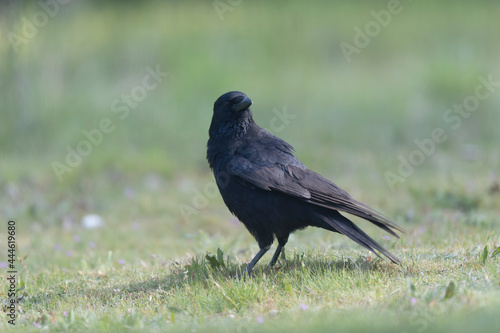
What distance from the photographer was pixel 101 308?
14.9 feet

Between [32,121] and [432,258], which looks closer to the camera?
[432,258]

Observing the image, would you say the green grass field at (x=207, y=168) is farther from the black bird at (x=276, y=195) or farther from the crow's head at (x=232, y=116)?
the crow's head at (x=232, y=116)

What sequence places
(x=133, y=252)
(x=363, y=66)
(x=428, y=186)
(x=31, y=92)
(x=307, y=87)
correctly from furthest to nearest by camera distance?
(x=363, y=66), (x=307, y=87), (x=31, y=92), (x=428, y=186), (x=133, y=252)

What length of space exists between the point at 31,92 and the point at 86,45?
2.67 meters

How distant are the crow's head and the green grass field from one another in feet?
3.46

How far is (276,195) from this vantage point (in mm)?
5062

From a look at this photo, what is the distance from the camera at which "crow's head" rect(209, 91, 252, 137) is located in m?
5.49

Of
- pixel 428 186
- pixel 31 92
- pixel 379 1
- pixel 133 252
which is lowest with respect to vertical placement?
pixel 133 252

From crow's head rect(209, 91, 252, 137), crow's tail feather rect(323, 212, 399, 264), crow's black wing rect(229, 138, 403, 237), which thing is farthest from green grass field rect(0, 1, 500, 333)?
crow's head rect(209, 91, 252, 137)

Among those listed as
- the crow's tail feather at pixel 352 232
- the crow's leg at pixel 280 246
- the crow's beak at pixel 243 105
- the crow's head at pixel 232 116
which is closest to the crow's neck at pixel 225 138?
the crow's head at pixel 232 116

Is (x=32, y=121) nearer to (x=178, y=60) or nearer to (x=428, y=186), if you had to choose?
(x=178, y=60)

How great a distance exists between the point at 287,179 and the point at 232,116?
33.1 inches

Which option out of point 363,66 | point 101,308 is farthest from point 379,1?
point 101,308

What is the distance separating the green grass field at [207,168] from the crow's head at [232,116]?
1.06 m
